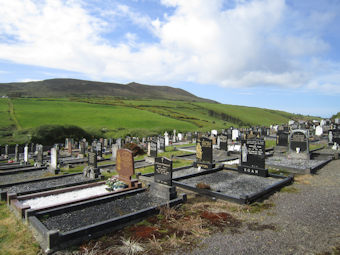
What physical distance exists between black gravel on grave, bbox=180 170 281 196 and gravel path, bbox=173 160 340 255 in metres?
1.39

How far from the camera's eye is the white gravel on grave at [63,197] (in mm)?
9302

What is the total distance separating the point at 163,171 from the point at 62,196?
180 inches

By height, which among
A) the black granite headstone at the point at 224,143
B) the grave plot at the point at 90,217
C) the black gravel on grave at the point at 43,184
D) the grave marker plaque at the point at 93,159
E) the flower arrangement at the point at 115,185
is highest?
the black granite headstone at the point at 224,143

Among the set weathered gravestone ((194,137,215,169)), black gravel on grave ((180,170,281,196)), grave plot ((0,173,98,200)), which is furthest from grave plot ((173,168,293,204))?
grave plot ((0,173,98,200))

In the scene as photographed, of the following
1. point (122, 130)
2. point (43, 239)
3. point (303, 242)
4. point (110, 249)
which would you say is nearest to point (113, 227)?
point (110, 249)

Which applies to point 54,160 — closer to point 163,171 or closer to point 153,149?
point 153,149

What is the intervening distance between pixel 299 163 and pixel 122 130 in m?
28.1

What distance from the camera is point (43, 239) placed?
245 inches

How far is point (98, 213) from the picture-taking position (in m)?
8.23

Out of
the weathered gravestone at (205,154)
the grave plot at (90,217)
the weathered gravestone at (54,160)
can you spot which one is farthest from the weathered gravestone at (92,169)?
the weathered gravestone at (205,154)

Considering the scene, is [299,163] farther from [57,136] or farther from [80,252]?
[57,136]

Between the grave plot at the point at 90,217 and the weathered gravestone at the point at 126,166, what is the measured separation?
3.19 ft

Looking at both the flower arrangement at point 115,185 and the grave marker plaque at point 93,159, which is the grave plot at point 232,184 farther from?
the grave marker plaque at point 93,159

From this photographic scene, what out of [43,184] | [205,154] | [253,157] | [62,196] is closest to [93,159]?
[43,184]
